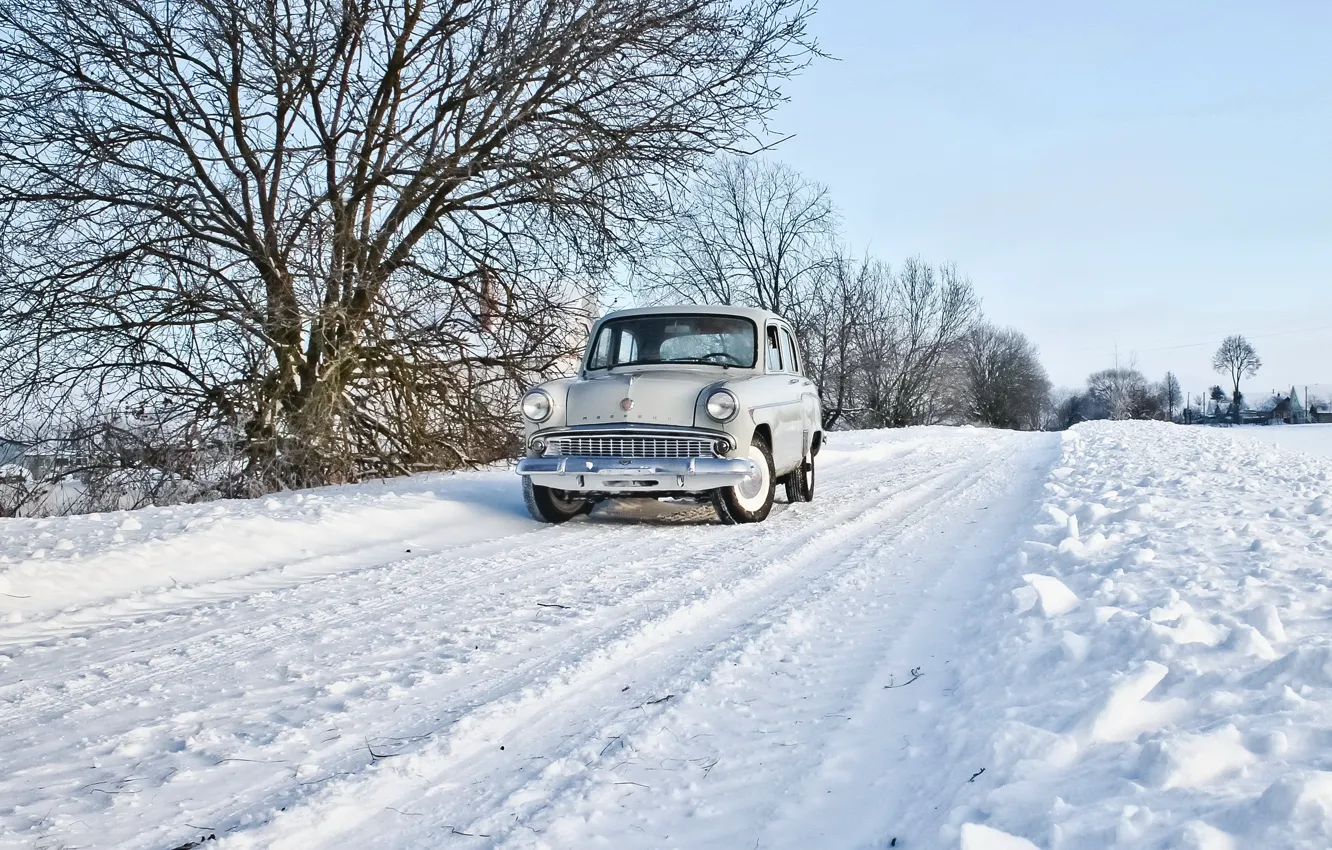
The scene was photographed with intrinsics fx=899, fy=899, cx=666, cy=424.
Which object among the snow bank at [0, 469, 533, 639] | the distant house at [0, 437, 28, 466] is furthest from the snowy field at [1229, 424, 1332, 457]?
the distant house at [0, 437, 28, 466]

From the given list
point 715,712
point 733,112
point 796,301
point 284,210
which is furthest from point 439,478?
point 796,301

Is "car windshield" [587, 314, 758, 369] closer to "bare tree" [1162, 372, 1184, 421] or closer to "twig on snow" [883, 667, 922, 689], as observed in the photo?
"twig on snow" [883, 667, 922, 689]

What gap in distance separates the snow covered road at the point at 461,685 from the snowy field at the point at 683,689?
2 cm

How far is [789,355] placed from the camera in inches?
388

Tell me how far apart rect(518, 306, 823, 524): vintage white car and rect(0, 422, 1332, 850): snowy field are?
0.93 meters

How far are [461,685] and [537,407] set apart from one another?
14.3 feet

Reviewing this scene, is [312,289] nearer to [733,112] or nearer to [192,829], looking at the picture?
[733,112]

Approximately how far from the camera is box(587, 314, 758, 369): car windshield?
8.61 metres

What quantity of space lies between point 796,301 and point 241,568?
144 feet

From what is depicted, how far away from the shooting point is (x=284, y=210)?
10.4 metres

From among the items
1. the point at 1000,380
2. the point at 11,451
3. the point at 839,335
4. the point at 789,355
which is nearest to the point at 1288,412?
the point at 1000,380

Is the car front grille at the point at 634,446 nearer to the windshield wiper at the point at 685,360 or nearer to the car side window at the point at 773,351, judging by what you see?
the windshield wiper at the point at 685,360

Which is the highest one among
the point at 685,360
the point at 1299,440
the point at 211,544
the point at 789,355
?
the point at 789,355

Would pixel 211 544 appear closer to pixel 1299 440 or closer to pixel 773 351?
pixel 773 351
